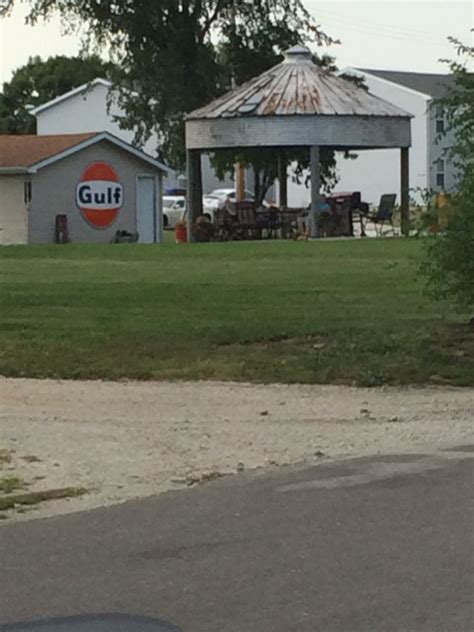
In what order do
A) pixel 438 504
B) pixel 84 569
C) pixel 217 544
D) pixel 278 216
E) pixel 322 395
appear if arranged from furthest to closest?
pixel 278 216 < pixel 322 395 < pixel 438 504 < pixel 217 544 < pixel 84 569

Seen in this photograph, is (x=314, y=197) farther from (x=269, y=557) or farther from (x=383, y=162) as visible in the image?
(x=383, y=162)

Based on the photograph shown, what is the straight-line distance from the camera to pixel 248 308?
1947 cm

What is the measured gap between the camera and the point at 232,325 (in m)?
17.6

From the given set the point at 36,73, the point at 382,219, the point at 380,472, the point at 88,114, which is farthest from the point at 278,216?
the point at 36,73

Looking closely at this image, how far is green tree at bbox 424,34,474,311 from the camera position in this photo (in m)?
16.3

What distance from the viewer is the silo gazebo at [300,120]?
39.3 m

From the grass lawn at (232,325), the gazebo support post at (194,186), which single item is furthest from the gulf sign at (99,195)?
the grass lawn at (232,325)

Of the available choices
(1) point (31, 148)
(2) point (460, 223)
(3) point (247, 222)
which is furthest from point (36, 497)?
(1) point (31, 148)

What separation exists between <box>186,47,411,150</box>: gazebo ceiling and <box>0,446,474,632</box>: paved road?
29.7 metres

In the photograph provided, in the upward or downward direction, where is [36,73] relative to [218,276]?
upward

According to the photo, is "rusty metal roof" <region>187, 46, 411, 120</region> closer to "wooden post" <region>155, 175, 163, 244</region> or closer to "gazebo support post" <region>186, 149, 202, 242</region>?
"gazebo support post" <region>186, 149, 202, 242</region>

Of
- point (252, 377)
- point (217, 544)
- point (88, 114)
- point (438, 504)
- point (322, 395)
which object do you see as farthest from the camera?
point (88, 114)

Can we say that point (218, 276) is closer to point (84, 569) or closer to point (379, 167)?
point (84, 569)

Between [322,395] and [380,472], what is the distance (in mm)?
3631
